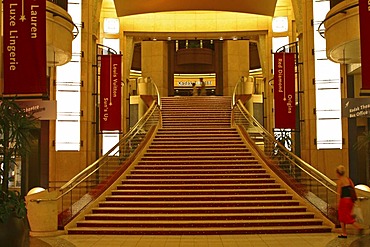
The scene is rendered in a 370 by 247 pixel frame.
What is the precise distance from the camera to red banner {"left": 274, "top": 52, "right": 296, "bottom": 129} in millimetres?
15570

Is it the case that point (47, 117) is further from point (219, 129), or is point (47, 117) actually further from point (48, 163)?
point (219, 129)

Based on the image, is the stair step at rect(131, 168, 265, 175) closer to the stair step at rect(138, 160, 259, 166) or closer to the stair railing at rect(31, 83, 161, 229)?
the stair railing at rect(31, 83, 161, 229)

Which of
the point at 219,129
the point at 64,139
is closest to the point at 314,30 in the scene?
the point at 219,129

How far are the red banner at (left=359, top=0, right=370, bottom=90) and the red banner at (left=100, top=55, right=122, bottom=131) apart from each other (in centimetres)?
809

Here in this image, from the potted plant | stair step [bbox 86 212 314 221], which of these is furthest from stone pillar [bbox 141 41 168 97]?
the potted plant

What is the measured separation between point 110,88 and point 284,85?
5086 millimetres

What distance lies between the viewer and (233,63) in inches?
1139

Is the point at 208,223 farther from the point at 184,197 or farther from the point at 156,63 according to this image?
the point at 156,63

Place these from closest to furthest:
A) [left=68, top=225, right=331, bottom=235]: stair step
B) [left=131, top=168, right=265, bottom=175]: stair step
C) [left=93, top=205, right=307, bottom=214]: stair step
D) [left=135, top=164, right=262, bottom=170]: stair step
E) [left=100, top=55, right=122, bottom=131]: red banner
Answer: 1. [left=68, top=225, right=331, bottom=235]: stair step
2. [left=93, top=205, right=307, bottom=214]: stair step
3. [left=131, top=168, right=265, bottom=175]: stair step
4. [left=135, top=164, right=262, bottom=170]: stair step
5. [left=100, top=55, right=122, bottom=131]: red banner

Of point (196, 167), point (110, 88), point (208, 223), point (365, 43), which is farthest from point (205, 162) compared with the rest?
point (365, 43)

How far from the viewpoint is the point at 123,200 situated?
39.5ft

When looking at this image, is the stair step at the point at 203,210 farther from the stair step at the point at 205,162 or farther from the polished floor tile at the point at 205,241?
the stair step at the point at 205,162

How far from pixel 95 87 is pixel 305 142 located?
21.1 feet

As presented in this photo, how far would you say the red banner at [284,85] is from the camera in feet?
51.1
